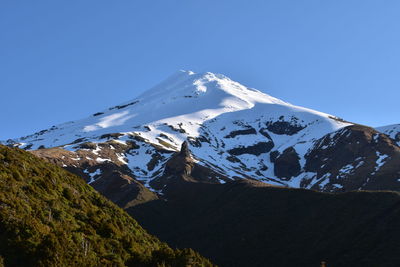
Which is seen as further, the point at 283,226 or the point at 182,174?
the point at 182,174

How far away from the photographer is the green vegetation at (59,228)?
2641 cm

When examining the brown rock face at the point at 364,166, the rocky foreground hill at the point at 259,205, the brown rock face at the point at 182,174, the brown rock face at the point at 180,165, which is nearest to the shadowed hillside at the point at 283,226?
the rocky foreground hill at the point at 259,205

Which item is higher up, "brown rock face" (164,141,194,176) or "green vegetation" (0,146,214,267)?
"green vegetation" (0,146,214,267)

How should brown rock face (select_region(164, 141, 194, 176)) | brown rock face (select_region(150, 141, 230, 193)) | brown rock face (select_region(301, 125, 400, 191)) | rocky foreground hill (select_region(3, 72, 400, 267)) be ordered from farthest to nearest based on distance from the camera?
brown rock face (select_region(164, 141, 194, 176)), brown rock face (select_region(301, 125, 400, 191)), brown rock face (select_region(150, 141, 230, 193)), rocky foreground hill (select_region(3, 72, 400, 267))

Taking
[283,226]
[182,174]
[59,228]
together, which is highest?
[59,228]

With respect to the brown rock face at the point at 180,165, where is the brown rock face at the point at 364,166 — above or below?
below

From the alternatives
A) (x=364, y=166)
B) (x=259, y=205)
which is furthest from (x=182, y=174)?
(x=364, y=166)

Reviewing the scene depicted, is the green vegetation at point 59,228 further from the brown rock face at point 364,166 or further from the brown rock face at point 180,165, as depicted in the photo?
the brown rock face at point 364,166

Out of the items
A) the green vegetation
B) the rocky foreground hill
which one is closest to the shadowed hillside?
the rocky foreground hill

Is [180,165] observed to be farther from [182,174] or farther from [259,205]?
[259,205]

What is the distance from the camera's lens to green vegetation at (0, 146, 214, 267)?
86.6 feet

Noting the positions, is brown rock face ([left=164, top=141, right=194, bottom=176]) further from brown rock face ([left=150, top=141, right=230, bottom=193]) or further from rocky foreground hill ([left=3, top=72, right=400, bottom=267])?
rocky foreground hill ([left=3, top=72, right=400, bottom=267])

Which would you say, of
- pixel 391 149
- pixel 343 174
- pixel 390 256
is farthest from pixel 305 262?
pixel 391 149

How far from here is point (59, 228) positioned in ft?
97.1
